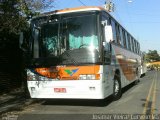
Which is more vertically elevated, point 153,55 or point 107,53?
point 153,55

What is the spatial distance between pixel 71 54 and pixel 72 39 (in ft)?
1.72

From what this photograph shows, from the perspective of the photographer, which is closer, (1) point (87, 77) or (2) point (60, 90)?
(1) point (87, 77)

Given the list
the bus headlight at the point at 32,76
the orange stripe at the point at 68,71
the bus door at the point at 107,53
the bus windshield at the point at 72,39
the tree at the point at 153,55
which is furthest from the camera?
the tree at the point at 153,55

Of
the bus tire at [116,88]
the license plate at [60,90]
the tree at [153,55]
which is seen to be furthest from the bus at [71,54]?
the tree at [153,55]

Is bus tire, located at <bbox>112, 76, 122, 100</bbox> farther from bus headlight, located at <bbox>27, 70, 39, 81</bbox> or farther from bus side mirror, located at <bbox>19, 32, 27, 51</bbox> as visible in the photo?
bus side mirror, located at <bbox>19, 32, 27, 51</bbox>

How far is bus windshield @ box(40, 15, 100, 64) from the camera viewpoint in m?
11.6

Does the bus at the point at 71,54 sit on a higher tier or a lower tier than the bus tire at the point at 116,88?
higher

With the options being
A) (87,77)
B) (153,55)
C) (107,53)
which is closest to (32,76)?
(87,77)

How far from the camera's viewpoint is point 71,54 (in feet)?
38.6

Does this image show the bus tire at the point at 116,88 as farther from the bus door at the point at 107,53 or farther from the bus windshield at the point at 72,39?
the bus windshield at the point at 72,39

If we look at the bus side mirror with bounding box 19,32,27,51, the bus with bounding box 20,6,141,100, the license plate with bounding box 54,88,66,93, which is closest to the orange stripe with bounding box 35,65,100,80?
the bus with bounding box 20,6,141,100

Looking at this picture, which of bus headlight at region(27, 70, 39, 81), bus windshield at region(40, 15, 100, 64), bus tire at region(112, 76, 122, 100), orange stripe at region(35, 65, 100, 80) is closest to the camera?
orange stripe at region(35, 65, 100, 80)

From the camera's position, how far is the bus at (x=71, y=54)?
452 inches

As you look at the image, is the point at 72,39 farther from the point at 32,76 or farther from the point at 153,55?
the point at 153,55
